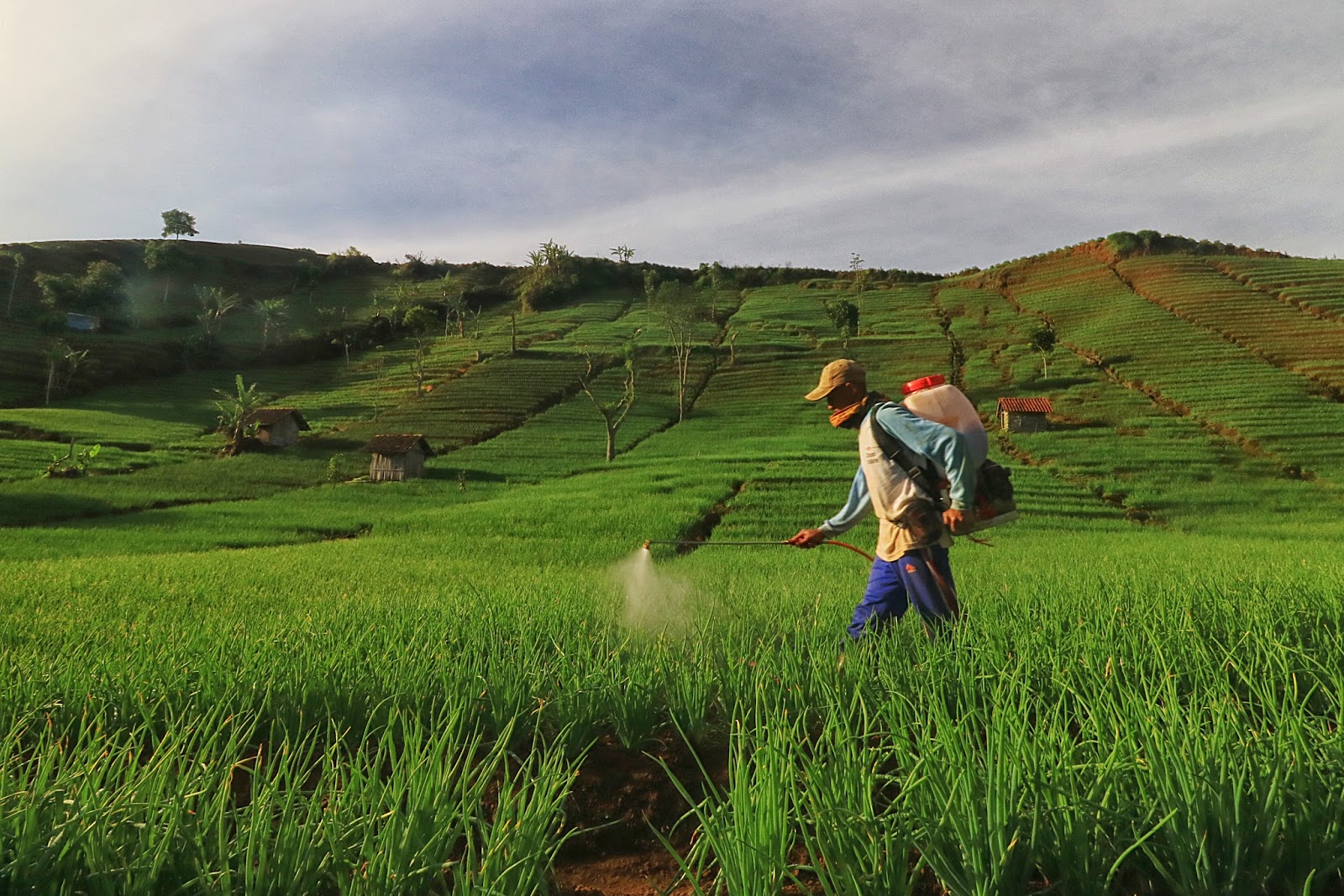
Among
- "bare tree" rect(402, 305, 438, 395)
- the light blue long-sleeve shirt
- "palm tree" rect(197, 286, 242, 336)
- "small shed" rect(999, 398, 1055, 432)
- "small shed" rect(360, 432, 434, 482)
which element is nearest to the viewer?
the light blue long-sleeve shirt

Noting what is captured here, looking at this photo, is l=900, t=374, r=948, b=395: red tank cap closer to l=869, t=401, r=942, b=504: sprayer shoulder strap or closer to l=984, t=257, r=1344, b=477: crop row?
l=869, t=401, r=942, b=504: sprayer shoulder strap

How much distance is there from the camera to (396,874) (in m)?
1.67

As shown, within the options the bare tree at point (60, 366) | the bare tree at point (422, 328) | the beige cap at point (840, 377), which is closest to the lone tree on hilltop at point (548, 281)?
the bare tree at point (422, 328)

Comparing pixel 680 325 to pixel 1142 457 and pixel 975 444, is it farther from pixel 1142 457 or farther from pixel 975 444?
pixel 975 444

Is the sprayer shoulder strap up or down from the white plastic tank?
down

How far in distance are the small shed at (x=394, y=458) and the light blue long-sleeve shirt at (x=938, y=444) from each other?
31.7 metres

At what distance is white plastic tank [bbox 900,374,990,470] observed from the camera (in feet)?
14.0

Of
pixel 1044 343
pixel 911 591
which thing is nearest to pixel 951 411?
pixel 911 591

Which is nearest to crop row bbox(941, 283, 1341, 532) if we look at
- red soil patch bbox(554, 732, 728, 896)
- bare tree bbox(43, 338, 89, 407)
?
red soil patch bbox(554, 732, 728, 896)

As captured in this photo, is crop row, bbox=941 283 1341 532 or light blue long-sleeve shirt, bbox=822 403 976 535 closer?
light blue long-sleeve shirt, bbox=822 403 976 535

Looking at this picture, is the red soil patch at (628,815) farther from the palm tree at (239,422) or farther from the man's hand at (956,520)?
the palm tree at (239,422)

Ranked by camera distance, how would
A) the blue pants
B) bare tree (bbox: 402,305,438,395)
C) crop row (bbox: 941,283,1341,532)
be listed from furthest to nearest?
bare tree (bbox: 402,305,438,395) < crop row (bbox: 941,283,1341,532) < the blue pants

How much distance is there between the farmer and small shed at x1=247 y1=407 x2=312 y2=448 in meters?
42.2

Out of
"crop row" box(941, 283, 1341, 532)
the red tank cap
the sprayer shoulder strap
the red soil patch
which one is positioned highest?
the red tank cap
